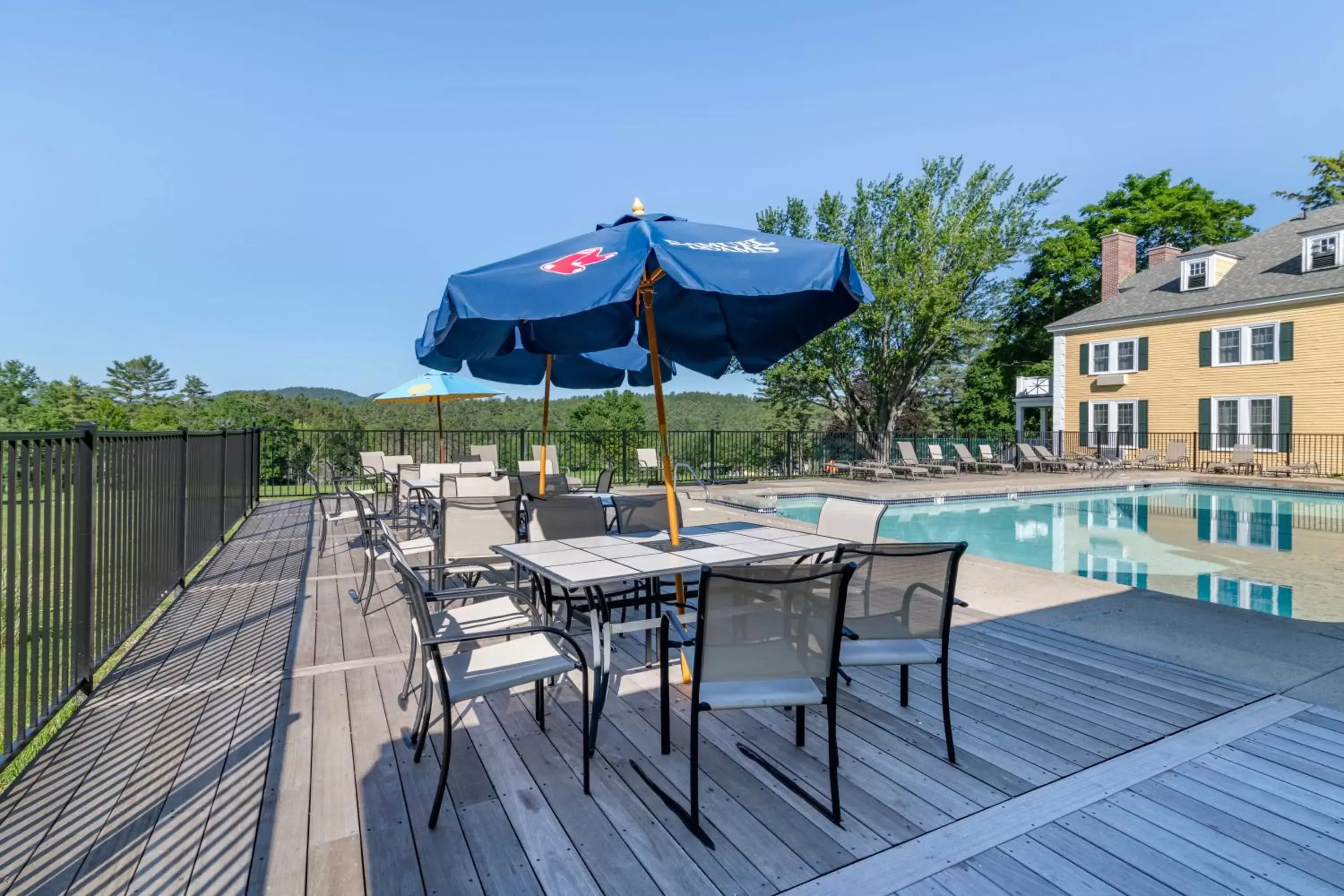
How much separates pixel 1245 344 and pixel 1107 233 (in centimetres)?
1093

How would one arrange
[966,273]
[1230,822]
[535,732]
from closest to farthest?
[1230,822], [535,732], [966,273]

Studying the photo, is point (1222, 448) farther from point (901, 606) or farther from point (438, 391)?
point (901, 606)

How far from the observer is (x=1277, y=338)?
53.6ft

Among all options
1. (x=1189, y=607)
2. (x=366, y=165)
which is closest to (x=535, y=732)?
(x=1189, y=607)

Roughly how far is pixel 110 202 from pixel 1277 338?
114 feet

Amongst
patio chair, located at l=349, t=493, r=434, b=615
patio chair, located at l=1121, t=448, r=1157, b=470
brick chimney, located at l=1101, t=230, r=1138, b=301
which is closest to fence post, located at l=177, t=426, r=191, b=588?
patio chair, located at l=349, t=493, r=434, b=615

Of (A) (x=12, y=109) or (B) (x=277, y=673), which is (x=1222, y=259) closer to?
(B) (x=277, y=673)

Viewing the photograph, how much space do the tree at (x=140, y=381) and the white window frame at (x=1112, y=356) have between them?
5390 cm

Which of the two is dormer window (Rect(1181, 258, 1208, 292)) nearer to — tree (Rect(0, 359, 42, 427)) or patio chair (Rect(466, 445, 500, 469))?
patio chair (Rect(466, 445, 500, 469))

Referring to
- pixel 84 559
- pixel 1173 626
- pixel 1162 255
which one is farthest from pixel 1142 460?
pixel 84 559

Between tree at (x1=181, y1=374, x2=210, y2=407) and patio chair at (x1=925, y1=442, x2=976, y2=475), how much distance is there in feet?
159

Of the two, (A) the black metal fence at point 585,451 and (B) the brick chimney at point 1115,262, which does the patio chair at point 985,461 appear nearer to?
(A) the black metal fence at point 585,451

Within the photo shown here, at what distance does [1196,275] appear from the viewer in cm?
1872

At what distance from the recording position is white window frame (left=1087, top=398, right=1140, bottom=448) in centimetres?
1898
